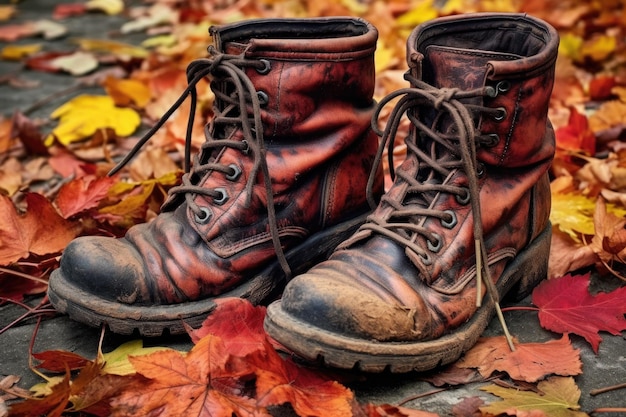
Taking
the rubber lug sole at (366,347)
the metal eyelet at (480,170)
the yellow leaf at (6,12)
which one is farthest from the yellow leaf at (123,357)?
the yellow leaf at (6,12)

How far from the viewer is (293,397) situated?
117 cm

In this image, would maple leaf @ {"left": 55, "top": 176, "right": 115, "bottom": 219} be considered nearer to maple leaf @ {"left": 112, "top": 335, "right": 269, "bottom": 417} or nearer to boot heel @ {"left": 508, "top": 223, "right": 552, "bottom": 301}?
maple leaf @ {"left": 112, "top": 335, "right": 269, "bottom": 417}

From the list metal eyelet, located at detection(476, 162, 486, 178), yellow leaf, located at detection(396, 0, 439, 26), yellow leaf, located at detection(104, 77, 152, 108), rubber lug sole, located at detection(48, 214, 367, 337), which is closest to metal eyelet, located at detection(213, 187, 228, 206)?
rubber lug sole, located at detection(48, 214, 367, 337)

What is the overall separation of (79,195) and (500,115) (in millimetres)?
1092

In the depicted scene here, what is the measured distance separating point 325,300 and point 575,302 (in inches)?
23.3

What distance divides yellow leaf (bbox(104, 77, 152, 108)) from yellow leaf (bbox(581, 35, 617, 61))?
1935mm

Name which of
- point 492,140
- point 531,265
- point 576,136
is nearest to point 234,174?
point 492,140

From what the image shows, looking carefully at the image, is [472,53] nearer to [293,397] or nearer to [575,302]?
[575,302]

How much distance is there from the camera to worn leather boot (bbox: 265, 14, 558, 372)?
4.11 ft

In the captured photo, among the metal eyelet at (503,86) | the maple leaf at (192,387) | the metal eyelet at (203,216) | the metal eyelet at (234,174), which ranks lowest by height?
the maple leaf at (192,387)

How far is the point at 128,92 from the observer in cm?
294

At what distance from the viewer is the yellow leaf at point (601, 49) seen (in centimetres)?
314

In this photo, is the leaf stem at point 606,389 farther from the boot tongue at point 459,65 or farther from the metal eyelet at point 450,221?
the boot tongue at point 459,65

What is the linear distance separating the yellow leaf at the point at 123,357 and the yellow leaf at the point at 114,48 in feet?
7.98
